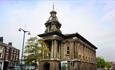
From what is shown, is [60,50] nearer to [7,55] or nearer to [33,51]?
[33,51]

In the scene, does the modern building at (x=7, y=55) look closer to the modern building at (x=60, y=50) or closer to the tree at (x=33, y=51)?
the modern building at (x=60, y=50)

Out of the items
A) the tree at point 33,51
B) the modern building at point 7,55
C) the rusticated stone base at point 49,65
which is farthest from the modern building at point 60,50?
the modern building at point 7,55

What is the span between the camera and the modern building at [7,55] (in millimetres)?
53625

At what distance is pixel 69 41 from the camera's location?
44.6 meters

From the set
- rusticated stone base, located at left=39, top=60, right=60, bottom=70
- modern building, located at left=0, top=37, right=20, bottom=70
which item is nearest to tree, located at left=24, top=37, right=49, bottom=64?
rusticated stone base, located at left=39, top=60, right=60, bottom=70

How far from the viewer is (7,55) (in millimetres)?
56688

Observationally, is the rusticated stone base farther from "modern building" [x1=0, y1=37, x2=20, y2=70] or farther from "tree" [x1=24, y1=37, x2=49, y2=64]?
"modern building" [x1=0, y1=37, x2=20, y2=70]

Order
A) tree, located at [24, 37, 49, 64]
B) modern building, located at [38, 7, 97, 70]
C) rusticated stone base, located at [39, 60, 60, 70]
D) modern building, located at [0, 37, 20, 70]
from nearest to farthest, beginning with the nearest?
tree, located at [24, 37, 49, 64] → rusticated stone base, located at [39, 60, 60, 70] → modern building, located at [38, 7, 97, 70] → modern building, located at [0, 37, 20, 70]

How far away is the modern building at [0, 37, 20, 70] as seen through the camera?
5362cm

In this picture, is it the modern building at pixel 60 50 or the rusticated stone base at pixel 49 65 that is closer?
the rusticated stone base at pixel 49 65

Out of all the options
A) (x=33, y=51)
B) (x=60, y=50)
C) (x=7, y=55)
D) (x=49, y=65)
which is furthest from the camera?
(x=7, y=55)

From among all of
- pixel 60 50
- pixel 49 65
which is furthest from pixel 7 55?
pixel 60 50

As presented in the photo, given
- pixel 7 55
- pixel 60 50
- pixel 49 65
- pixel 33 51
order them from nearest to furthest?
pixel 33 51, pixel 49 65, pixel 60 50, pixel 7 55

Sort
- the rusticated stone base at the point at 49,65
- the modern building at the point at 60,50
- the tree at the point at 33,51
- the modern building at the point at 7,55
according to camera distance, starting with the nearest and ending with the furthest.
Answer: the tree at the point at 33,51, the rusticated stone base at the point at 49,65, the modern building at the point at 60,50, the modern building at the point at 7,55
